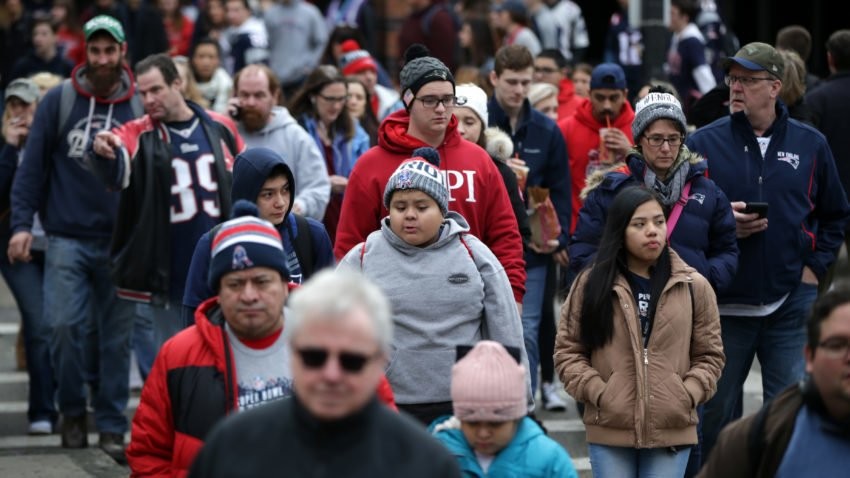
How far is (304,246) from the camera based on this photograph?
7121 mm

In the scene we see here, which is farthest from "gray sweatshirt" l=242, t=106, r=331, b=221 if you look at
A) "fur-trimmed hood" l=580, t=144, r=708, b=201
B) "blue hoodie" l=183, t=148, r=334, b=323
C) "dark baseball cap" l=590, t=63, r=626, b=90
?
"blue hoodie" l=183, t=148, r=334, b=323

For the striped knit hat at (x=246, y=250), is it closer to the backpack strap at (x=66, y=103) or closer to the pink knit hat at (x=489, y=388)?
the pink knit hat at (x=489, y=388)

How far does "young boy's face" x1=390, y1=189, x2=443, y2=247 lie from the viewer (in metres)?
6.69

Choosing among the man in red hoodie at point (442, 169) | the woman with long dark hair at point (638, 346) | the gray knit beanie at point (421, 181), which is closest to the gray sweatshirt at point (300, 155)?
the man in red hoodie at point (442, 169)

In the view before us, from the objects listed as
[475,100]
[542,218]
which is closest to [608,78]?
[542,218]

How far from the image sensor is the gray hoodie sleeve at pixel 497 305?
6.66 m

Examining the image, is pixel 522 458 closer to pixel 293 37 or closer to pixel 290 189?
pixel 290 189

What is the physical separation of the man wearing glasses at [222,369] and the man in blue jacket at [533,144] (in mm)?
4698

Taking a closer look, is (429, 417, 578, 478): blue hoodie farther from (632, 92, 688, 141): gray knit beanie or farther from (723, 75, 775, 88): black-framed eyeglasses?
(723, 75, 775, 88): black-framed eyeglasses

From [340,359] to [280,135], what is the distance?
6.31m

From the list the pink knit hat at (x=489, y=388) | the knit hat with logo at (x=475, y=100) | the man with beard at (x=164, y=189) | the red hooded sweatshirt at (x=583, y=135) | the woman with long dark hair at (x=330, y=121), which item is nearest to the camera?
the pink knit hat at (x=489, y=388)

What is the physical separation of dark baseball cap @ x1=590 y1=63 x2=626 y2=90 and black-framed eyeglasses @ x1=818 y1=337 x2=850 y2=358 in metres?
5.81

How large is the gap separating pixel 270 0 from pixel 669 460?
1338 centimetres

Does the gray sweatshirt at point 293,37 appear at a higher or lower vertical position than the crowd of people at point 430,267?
higher
